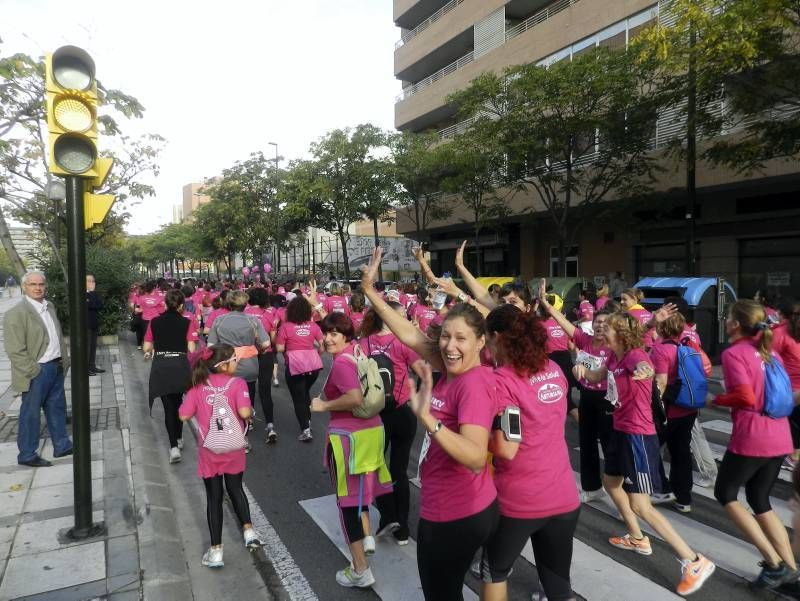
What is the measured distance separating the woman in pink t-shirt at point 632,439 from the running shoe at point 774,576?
1.19 ft

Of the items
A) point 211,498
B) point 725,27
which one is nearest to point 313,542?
point 211,498

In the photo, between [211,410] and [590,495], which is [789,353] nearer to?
[590,495]

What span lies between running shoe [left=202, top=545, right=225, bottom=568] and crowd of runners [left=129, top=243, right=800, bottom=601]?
11 mm

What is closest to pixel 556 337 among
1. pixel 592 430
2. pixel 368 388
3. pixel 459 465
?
pixel 592 430

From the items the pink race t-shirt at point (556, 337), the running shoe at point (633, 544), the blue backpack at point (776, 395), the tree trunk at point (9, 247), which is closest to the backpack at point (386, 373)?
the running shoe at point (633, 544)

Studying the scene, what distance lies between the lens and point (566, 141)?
57.7ft

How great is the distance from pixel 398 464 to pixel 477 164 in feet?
60.1

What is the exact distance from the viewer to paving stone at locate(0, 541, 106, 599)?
3.51 metres

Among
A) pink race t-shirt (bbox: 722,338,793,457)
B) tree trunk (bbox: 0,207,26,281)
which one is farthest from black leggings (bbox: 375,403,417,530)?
tree trunk (bbox: 0,207,26,281)

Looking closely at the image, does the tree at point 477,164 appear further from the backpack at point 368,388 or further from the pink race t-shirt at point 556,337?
the backpack at point 368,388

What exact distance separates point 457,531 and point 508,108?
705 inches

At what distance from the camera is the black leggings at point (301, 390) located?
6.61m

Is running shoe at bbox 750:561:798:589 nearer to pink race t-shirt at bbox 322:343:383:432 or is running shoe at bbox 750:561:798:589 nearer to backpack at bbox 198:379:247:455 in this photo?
pink race t-shirt at bbox 322:343:383:432

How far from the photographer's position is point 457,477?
2396mm
